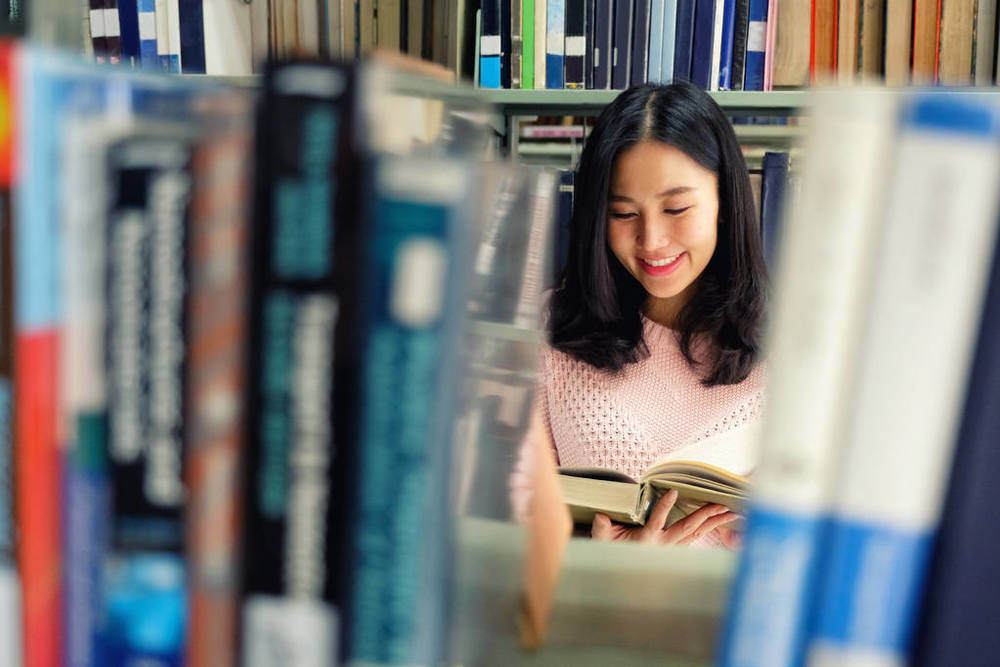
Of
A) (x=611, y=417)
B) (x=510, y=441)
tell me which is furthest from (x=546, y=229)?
(x=611, y=417)

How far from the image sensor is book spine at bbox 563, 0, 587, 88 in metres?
1.42

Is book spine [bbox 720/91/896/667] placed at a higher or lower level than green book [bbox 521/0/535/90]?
lower

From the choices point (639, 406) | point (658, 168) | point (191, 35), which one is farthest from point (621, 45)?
point (191, 35)

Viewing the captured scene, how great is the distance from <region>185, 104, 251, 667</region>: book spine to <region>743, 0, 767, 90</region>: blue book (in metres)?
1.37

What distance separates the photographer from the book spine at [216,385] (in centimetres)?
25

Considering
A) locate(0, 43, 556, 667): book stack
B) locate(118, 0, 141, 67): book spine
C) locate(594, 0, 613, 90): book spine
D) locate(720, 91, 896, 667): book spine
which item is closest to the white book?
locate(118, 0, 141, 67): book spine

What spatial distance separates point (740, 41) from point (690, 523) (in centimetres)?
89

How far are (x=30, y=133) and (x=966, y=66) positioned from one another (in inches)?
62.2

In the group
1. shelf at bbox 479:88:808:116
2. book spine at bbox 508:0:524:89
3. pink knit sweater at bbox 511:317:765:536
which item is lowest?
pink knit sweater at bbox 511:317:765:536

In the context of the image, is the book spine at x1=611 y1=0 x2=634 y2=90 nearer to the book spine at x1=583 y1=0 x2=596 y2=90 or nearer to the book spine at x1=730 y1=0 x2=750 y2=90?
the book spine at x1=583 y1=0 x2=596 y2=90

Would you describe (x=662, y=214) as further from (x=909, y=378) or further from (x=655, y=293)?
(x=909, y=378)

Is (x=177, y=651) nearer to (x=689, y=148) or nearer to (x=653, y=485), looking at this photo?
(x=653, y=485)

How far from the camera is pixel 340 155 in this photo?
0.24 meters

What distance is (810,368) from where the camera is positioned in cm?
24
